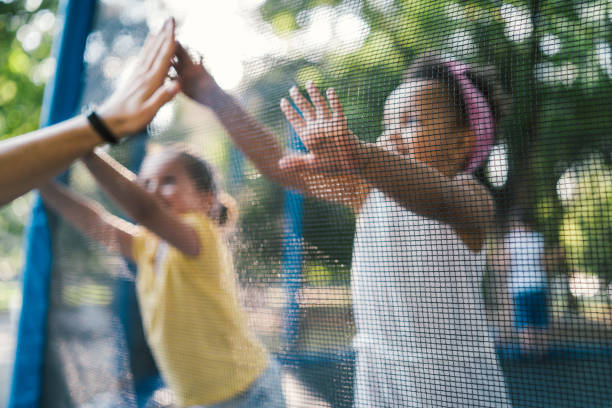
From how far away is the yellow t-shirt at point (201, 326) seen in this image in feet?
3.13

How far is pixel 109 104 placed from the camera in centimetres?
86

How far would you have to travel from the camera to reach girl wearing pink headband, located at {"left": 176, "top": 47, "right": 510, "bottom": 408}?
68 centimetres

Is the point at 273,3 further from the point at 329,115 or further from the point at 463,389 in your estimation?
the point at 463,389

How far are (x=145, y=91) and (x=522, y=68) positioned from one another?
26.7 inches

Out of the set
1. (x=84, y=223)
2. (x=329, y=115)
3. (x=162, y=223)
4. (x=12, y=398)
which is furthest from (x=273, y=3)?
(x=12, y=398)

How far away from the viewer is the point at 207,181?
1.02 metres

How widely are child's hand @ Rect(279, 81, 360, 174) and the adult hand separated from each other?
0.98 feet

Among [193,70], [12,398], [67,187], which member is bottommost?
[12,398]

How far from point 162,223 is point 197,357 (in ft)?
1.06

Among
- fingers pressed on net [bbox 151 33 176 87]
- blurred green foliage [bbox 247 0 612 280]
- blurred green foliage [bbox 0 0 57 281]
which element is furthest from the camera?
blurred green foliage [bbox 0 0 57 281]

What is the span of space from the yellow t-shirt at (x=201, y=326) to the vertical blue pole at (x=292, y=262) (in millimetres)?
98

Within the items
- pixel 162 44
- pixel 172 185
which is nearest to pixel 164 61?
pixel 162 44

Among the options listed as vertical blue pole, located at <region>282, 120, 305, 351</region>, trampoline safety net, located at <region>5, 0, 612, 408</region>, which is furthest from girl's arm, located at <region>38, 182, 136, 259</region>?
vertical blue pole, located at <region>282, 120, 305, 351</region>

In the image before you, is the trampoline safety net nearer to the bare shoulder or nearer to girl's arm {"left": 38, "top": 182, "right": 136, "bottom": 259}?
the bare shoulder
